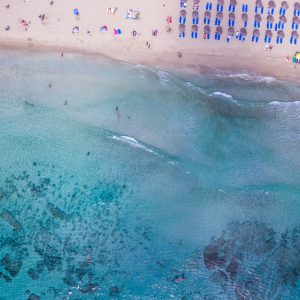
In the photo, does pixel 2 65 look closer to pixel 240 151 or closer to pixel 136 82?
pixel 136 82

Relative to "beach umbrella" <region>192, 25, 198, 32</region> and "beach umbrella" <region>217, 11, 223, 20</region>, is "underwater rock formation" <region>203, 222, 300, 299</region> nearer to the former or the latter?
"beach umbrella" <region>192, 25, 198, 32</region>

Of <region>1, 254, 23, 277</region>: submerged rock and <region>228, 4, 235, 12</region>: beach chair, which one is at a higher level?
<region>228, 4, 235, 12</region>: beach chair

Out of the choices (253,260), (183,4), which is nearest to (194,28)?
(183,4)

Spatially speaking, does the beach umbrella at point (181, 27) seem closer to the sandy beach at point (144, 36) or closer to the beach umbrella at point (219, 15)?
the sandy beach at point (144, 36)

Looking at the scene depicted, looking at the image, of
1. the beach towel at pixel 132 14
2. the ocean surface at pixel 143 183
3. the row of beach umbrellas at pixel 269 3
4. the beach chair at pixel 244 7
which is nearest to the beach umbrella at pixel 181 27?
the row of beach umbrellas at pixel 269 3

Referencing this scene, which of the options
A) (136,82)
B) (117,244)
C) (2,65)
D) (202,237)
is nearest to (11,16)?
(2,65)

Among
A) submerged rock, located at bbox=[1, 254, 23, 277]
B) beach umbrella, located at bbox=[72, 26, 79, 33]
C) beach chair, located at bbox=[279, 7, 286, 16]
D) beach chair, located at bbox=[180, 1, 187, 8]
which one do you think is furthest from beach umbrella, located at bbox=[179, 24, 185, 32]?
submerged rock, located at bbox=[1, 254, 23, 277]
